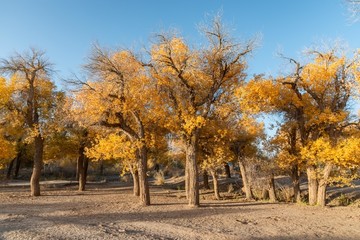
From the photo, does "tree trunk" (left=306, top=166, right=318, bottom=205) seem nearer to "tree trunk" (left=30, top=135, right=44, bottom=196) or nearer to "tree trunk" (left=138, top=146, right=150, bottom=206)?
"tree trunk" (left=138, top=146, right=150, bottom=206)

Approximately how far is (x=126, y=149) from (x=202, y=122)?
13.3ft

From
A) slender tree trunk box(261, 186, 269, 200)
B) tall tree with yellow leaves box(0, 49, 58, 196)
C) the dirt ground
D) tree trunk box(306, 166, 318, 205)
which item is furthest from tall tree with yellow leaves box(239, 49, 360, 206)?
tall tree with yellow leaves box(0, 49, 58, 196)

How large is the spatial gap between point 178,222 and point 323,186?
9.31m

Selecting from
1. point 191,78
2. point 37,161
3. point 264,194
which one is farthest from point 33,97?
point 264,194

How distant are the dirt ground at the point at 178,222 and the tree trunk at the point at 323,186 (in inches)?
29.1

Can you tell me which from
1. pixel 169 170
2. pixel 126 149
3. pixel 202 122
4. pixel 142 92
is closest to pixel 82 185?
pixel 126 149

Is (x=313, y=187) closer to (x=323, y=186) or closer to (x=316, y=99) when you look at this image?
(x=323, y=186)

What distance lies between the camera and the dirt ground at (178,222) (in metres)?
9.14

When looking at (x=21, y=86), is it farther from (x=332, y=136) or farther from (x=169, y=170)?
(x=169, y=170)

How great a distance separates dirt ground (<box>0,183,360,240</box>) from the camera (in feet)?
30.0

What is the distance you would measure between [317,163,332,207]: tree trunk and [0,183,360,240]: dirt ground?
738 mm

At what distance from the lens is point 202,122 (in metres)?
14.6

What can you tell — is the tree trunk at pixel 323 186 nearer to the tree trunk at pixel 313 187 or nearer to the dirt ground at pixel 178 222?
the tree trunk at pixel 313 187

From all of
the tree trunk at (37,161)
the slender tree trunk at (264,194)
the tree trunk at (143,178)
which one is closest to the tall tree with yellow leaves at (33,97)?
the tree trunk at (37,161)
